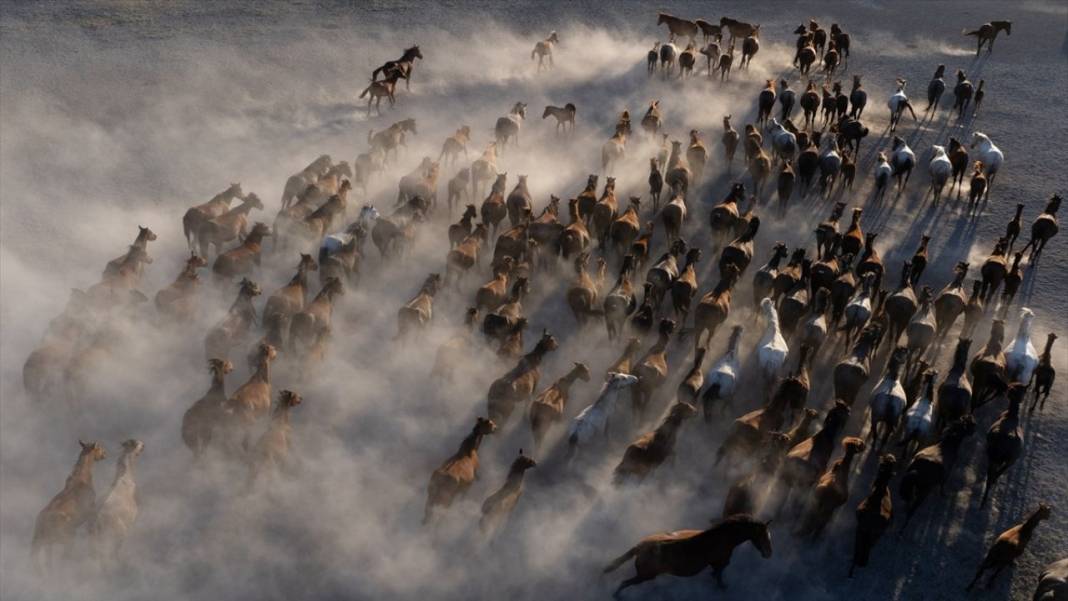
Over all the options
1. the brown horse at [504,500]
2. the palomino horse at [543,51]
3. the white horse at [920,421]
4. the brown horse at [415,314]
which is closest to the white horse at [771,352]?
the white horse at [920,421]

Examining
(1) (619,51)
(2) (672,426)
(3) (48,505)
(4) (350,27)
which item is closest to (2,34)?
(4) (350,27)

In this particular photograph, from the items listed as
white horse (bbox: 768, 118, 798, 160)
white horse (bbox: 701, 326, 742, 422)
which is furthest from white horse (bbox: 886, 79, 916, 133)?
white horse (bbox: 701, 326, 742, 422)

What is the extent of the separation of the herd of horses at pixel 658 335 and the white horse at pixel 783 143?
66mm

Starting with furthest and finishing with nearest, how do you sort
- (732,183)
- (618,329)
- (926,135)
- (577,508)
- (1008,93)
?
(1008,93) → (926,135) → (732,183) → (618,329) → (577,508)

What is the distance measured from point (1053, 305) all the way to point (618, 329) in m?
7.75

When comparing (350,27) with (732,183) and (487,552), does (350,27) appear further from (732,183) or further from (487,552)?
(487,552)

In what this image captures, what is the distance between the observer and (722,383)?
11773 millimetres

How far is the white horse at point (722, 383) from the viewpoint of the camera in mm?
11742

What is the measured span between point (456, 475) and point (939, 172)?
1274 cm

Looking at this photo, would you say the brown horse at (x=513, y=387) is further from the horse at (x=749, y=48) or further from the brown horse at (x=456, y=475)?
the horse at (x=749, y=48)

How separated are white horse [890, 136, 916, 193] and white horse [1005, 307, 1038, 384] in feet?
20.0

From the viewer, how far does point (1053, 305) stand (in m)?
14.6

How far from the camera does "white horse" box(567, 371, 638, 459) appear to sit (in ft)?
36.7

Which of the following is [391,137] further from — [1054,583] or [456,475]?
[1054,583]
